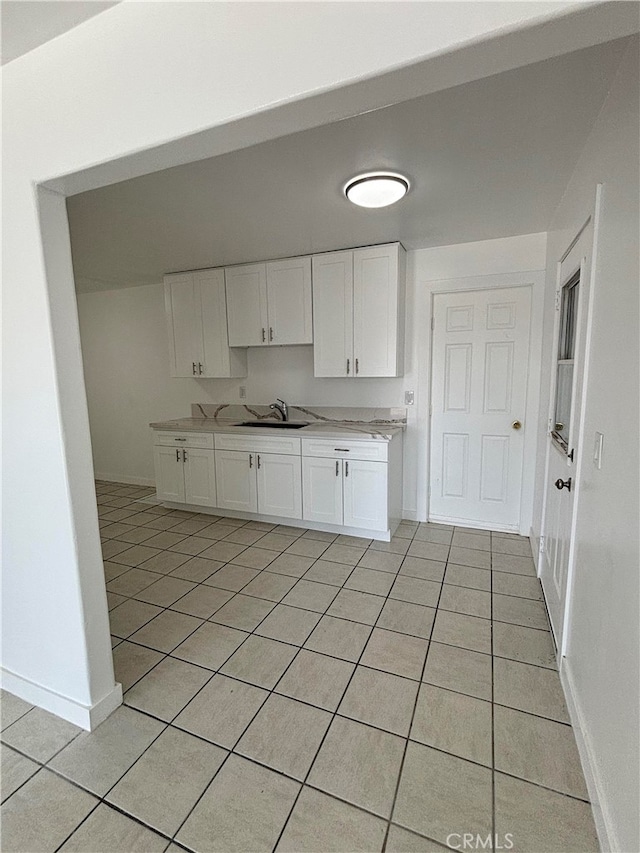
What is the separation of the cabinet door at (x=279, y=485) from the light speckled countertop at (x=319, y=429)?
0.73 ft

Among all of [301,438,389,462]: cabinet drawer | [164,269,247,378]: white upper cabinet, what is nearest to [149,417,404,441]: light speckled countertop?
[301,438,389,462]: cabinet drawer

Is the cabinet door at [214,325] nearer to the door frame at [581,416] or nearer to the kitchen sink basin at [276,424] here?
the kitchen sink basin at [276,424]

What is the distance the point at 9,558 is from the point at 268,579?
1.46 metres

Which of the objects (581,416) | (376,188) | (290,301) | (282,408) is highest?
(376,188)

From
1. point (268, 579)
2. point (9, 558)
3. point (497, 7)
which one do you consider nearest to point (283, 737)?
point (268, 579)

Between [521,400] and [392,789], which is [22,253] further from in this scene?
[521,400]

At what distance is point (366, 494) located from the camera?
3.19 meters

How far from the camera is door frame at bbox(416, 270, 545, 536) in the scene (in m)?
3.06

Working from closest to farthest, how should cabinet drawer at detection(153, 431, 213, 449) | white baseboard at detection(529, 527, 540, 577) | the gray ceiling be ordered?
1. the gray ceiling
2. white baseboard at detection(529, 527, 540, 577)
3. cabinet drawer at detection(153, 431, 213, 449)

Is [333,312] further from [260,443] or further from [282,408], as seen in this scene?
[260,443]

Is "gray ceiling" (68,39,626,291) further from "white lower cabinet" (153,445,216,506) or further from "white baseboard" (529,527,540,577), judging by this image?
"white baseboard" (529,527,540,577)

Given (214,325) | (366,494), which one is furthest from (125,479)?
(366,494)

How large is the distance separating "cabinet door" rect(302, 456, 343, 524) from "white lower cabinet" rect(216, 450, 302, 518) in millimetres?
67

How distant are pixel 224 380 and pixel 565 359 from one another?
3.19 meters
